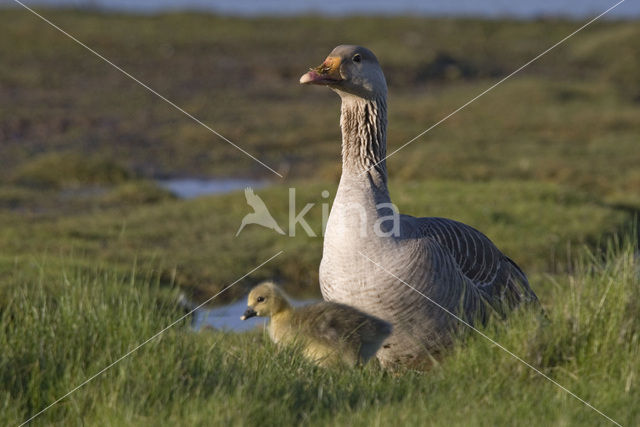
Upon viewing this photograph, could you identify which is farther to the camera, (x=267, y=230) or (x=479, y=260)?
(x=267, y=230)

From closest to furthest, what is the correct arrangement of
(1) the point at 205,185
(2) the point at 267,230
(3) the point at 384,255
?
(3) the point at 384,255 < (2) the point at 267,230 < (1) the point at 205,185

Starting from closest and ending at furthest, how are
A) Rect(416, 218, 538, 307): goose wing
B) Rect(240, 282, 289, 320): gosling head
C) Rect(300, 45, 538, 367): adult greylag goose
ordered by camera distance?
Rect(300, 45, 538, 367): adult greylag goose
Rect(416, 218, 538, 307): goose wing
Rect(240, 282, 289, 320): gosling head

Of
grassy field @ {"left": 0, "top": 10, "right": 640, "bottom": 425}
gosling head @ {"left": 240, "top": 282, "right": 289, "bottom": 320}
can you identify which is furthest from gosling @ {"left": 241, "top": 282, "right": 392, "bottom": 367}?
gosling head @ {"left": 240, "top": 282, "right": 289, "bottom": 320}

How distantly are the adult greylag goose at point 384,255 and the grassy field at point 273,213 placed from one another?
13.0 inches

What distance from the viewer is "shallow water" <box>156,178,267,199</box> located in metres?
20.6

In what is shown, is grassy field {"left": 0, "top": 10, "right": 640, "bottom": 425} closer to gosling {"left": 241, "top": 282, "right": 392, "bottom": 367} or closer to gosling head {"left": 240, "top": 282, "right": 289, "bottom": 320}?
gosling {"left": 241, "top": 282, "right": 392, "bottom": 367}

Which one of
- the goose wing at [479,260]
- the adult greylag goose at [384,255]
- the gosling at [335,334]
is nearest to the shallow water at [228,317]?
the gosling at [335,334]

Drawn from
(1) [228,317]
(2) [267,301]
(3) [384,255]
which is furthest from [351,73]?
(1) [228,317]

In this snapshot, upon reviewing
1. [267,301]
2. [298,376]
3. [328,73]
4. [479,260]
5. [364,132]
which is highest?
[328,73]

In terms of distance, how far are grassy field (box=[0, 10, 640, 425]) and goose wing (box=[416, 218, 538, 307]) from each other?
0.38m

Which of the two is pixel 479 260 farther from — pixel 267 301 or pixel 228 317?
pixel 228 317

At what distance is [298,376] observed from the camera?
571 centimetres

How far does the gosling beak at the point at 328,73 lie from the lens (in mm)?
6613

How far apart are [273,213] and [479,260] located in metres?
9.53
